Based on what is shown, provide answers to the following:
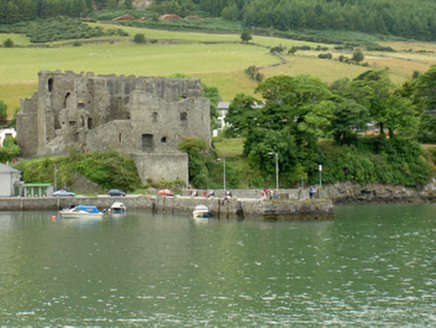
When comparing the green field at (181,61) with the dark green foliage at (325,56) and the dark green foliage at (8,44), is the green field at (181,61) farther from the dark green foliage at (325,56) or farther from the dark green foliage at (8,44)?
the dark green foliage at (8,44)

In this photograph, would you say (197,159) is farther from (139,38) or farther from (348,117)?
(139,38)

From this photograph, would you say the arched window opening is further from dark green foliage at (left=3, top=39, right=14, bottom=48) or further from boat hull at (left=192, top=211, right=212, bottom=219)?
dark green foliage at (left=3, top=39, right=14, bottom=48)

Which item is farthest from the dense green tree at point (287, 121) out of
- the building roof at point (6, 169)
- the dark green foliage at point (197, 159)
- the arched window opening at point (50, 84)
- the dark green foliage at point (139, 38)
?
the dark green foliage at point (139, 38)

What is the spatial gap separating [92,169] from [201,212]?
1455 cm

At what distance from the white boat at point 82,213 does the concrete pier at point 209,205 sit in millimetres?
3327

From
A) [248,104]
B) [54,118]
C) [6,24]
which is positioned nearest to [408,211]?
[248,104]

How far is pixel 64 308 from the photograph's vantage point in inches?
1560

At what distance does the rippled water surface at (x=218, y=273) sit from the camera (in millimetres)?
38500

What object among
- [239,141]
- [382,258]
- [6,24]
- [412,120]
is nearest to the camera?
[382,258]

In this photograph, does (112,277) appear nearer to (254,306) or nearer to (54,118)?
(254,306)

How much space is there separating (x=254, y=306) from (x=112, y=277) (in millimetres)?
9226

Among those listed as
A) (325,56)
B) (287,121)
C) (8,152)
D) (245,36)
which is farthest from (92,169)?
(245,36)

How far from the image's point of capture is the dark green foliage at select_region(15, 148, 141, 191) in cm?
8162

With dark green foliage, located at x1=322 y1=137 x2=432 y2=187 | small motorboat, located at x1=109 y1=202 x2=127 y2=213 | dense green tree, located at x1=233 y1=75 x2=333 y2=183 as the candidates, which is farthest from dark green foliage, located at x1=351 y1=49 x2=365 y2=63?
small motorboat, located at x1=109 y1=202 x2=127 y2=213
